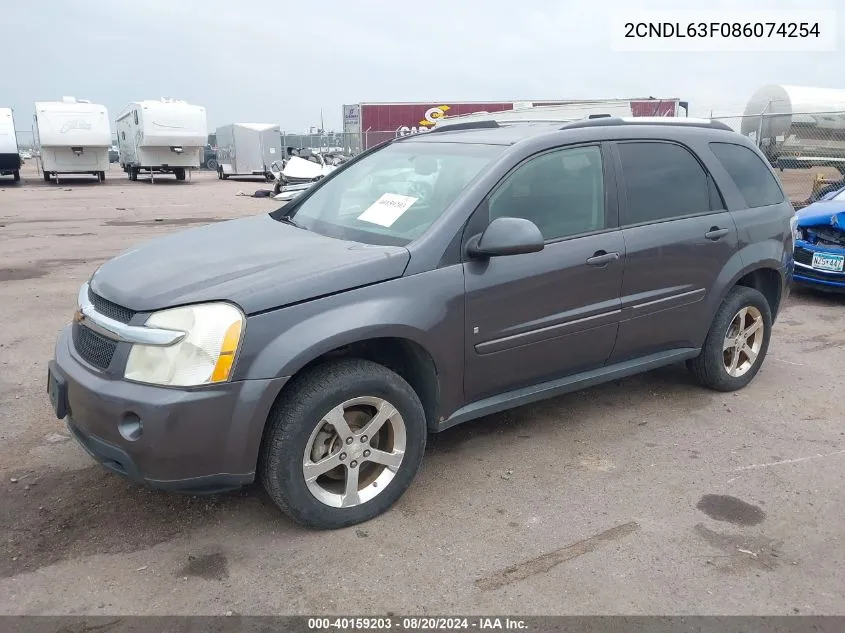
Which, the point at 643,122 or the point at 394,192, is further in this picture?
the point at 643,122

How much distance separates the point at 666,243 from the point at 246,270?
2.39 meters

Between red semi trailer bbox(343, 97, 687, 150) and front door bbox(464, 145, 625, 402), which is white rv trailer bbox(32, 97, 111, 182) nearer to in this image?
red semi trailer bbox(343, 97, 687, 150)

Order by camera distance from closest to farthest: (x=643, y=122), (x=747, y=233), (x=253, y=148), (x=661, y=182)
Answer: (x=661, y=182), (x=643, y=122), (x=747, y=233), (x=253, y=148)

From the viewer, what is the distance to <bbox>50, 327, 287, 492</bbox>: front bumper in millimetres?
2680

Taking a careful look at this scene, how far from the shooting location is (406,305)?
3104mm

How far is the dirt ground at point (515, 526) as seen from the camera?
2684mm

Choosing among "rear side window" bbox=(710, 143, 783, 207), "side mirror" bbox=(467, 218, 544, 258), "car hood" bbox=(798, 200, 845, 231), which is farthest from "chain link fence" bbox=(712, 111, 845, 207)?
"side mirror" bbox=(467, 218, 544, 258)

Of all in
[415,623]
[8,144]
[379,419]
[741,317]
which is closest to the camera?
[415,623]

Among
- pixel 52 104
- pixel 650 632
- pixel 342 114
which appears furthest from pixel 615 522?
pixel 342 114

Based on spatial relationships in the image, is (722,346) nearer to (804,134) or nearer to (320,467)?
(320,467)

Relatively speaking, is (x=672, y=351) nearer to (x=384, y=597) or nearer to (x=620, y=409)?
(x=620, y=409)

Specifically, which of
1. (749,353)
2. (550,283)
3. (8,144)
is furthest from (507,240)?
(8,144)

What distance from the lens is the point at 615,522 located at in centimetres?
320

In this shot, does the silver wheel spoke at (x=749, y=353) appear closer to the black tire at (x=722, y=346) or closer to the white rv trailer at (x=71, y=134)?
the black tire at (x=722, y=346)
